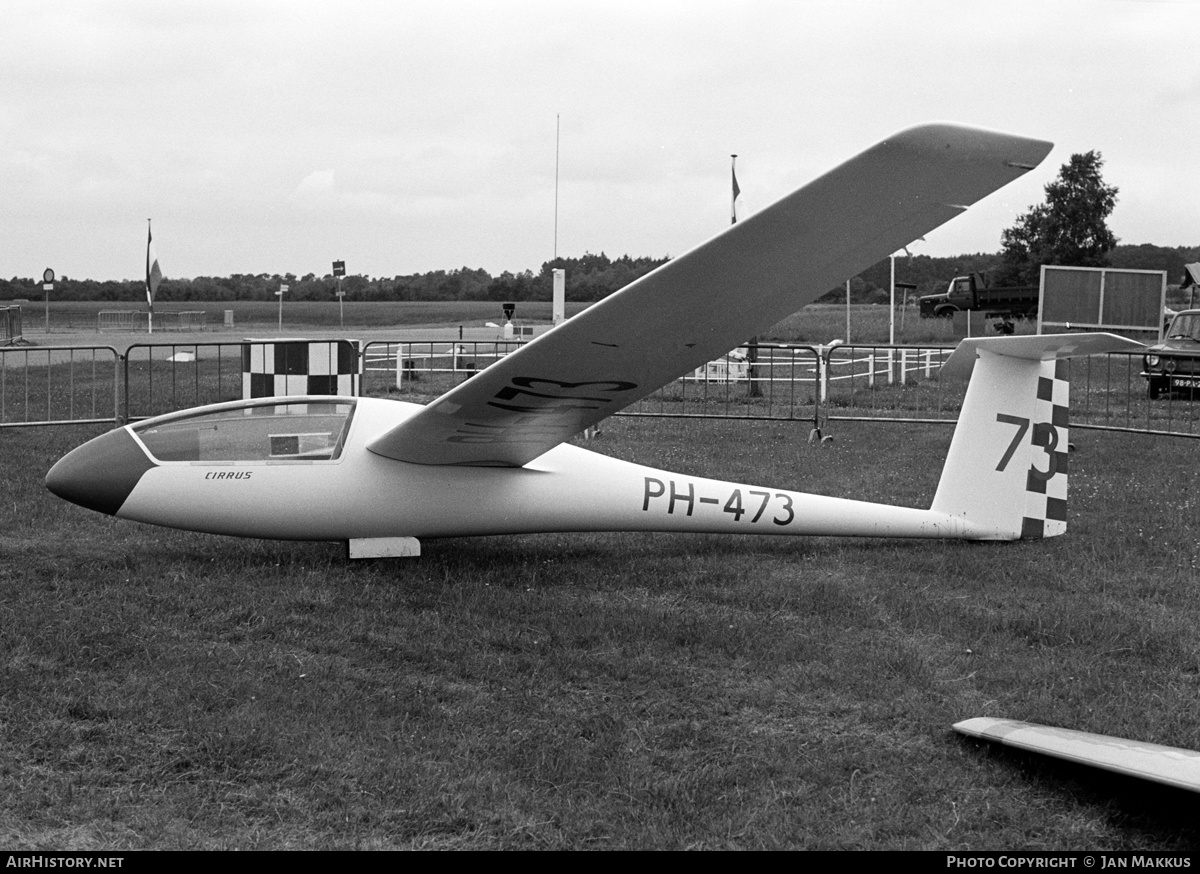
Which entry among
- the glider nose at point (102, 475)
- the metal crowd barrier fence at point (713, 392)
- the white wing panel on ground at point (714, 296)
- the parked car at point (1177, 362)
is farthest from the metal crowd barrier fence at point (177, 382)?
the parked car at point (1177, 362)

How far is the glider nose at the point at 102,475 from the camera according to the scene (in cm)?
649

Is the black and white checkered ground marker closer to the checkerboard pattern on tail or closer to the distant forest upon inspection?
the checkerboard pattern on tail

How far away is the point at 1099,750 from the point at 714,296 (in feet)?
7.65

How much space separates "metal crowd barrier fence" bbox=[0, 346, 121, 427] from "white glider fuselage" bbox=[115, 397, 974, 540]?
20.6ft

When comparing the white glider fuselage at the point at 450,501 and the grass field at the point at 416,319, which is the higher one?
the grass field at the point at 416,319

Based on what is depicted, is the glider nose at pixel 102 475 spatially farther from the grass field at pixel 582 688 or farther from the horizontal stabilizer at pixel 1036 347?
the horizontal stabilizer at pixel 1036 347

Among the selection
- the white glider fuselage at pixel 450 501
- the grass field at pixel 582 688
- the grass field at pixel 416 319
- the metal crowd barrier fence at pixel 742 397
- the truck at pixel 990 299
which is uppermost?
the truck at pixel 990 299

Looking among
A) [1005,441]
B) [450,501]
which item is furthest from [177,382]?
[1005,441]

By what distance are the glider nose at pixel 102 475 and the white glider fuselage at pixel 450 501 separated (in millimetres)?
59

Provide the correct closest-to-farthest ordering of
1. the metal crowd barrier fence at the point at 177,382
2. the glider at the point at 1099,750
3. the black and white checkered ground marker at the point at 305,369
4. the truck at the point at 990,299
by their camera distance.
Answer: the glider at the point at 1099,750
the black and white checkered ground marker at the point at 305,369
the metal crowd barrier fence at the point at 177,382
the truck at the point at 990,299
